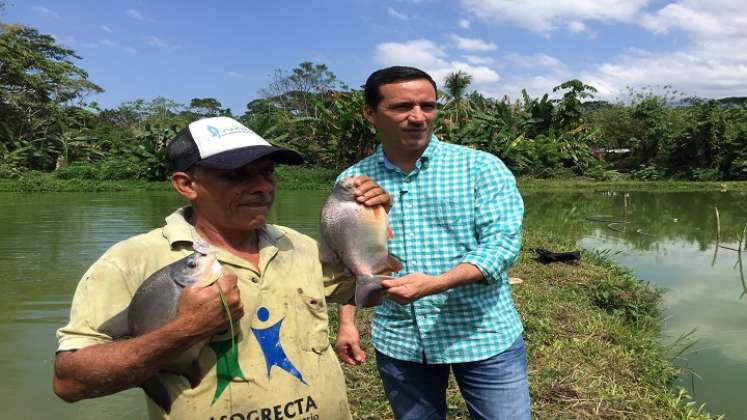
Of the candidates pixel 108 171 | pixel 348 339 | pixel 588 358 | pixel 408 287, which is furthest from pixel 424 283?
pixel 108 171

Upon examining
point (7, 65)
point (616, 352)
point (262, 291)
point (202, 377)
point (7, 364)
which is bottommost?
point (7, 364)

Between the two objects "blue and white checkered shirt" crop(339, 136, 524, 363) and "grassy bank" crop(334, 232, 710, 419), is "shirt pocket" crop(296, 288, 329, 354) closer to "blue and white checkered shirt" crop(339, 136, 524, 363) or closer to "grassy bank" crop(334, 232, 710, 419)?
"blue and white checkered shirt" crop(339, 136, 524, 363)

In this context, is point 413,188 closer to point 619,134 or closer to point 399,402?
point 399,402

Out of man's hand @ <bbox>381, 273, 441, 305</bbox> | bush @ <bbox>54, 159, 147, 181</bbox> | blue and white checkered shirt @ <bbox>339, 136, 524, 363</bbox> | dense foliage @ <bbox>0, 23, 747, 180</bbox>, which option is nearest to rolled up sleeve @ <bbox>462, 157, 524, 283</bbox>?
blue and white checkered shirt @ <bbox>339, 136, 524, 363</bbox>

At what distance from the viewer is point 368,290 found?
1795 millimetres

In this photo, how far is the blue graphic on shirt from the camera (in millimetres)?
1534

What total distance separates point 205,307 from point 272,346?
0.97 ft

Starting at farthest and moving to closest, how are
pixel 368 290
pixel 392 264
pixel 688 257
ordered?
1. pixel 688 257
2. pixel 392 264
3. pixel 368 290

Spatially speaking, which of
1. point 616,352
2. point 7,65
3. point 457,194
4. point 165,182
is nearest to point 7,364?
point 457,194

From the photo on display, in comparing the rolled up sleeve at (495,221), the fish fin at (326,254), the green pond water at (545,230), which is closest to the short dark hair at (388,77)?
the rolled up sleeve at (495,221)

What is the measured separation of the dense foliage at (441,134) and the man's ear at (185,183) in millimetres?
18379

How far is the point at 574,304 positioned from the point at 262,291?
503 centimetres

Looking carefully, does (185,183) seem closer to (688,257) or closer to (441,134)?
(688,257)

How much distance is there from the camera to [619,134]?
33594mm
